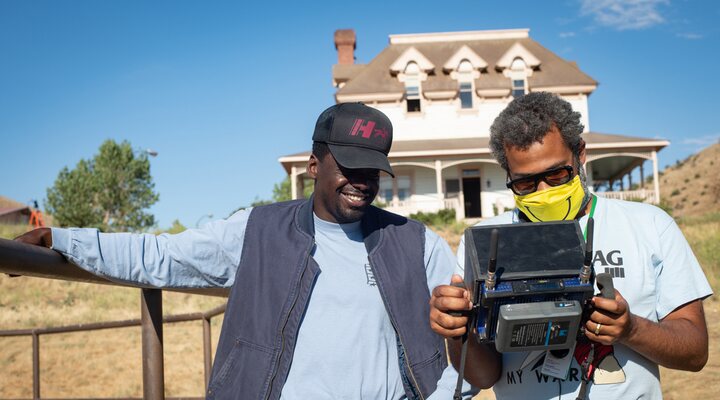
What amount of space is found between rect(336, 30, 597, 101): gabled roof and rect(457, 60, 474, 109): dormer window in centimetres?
37

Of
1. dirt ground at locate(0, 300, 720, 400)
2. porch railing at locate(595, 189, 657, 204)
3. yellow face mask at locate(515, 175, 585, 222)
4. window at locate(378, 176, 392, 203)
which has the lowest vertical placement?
dirt ground at locate(0, 300, 720, 400)

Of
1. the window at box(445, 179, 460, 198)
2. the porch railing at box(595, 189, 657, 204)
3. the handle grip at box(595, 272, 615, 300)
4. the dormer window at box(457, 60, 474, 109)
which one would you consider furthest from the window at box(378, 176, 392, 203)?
the handle grip at box(595, 272, 615, 300)

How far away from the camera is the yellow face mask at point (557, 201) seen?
2.17 metres

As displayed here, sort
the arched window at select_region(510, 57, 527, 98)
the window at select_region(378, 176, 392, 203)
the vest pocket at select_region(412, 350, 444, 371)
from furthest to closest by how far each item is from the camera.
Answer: the arched window at select_region(510, 57, 527, 98)
the window at select_region(378, 176, 392, 203)
the vest pocket at select_region(412, 350, 444, 371)

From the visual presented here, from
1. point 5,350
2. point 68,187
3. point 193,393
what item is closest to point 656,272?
point 193,393

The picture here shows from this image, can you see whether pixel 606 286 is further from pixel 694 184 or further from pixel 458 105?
pixel 694 184

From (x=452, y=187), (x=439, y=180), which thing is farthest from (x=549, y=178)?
(x=452, y=187)

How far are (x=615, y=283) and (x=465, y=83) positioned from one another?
24.9 meters

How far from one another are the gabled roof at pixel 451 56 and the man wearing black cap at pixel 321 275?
2327 cm

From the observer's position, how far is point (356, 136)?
2604mm

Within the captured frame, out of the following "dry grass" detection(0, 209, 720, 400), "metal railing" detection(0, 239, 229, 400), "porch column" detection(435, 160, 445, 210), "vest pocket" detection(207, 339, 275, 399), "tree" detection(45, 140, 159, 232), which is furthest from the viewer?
"tree" detection(45, 140, 159, 232)

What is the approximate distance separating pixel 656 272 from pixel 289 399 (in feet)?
4.07

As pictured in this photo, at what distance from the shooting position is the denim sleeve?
2344mm

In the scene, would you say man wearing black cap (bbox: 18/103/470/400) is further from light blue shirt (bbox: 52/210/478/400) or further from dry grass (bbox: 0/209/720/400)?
dry grass (bbox: 0/209/720/400)
